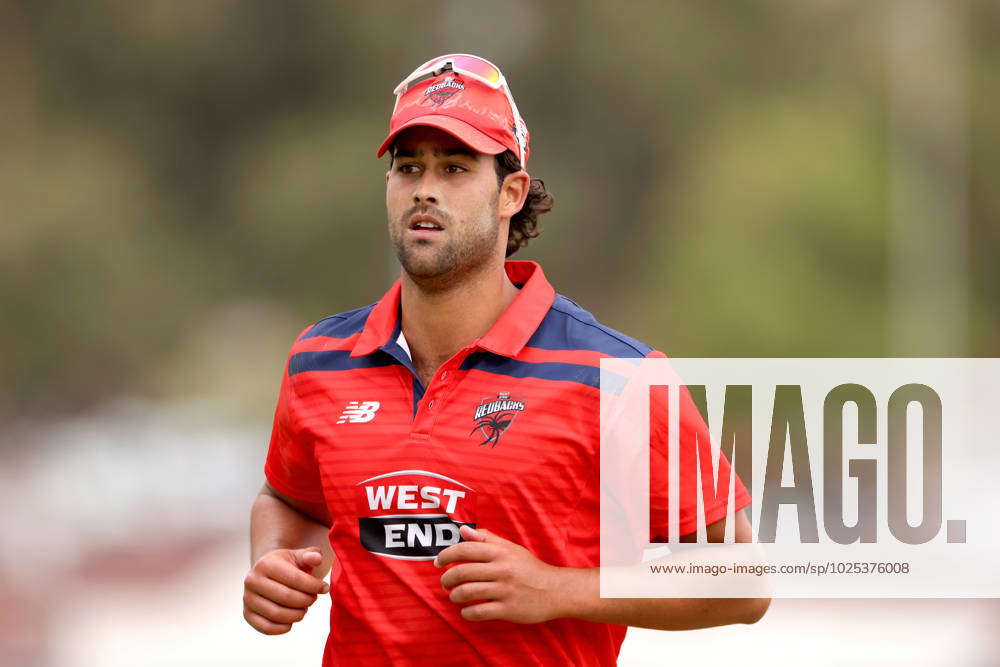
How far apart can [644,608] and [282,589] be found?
65cm

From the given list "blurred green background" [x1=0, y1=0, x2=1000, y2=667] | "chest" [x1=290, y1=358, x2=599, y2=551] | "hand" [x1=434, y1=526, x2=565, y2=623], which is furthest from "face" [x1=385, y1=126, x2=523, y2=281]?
"blurred green background" [x1=0, y1=0, x2=1000, y2=667]

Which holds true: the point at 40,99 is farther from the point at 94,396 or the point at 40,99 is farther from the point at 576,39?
the point at 576,39

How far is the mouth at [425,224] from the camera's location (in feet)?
8.29

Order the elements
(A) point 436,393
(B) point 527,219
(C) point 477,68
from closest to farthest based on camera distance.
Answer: (A) point 436,393
(C) point 477,68
(B) point 527,219

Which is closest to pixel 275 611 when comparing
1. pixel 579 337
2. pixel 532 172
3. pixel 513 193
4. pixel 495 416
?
pixel 495 416

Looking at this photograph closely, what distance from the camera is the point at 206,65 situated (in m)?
13.6

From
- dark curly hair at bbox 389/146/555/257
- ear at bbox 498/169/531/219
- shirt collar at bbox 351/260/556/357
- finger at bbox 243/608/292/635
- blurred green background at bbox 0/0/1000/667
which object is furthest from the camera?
blurred green background at bbox 0/0/1000/667

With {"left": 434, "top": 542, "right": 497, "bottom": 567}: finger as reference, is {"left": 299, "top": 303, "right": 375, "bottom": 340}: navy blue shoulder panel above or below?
above

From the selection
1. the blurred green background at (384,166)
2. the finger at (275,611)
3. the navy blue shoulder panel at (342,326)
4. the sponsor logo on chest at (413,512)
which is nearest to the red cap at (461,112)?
the navy blue shoulder panel at (342,326)

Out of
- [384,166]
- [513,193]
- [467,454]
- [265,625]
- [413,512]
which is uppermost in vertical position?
[384,166]

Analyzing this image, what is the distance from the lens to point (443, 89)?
264 centimetres

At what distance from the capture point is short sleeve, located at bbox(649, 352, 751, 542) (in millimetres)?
2432

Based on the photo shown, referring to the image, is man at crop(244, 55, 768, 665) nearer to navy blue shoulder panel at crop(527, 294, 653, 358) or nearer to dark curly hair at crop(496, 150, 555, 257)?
navy blue shoulder panel at crop(527, 294, 653, 358)

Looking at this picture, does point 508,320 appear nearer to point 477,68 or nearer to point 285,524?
point 477,68
